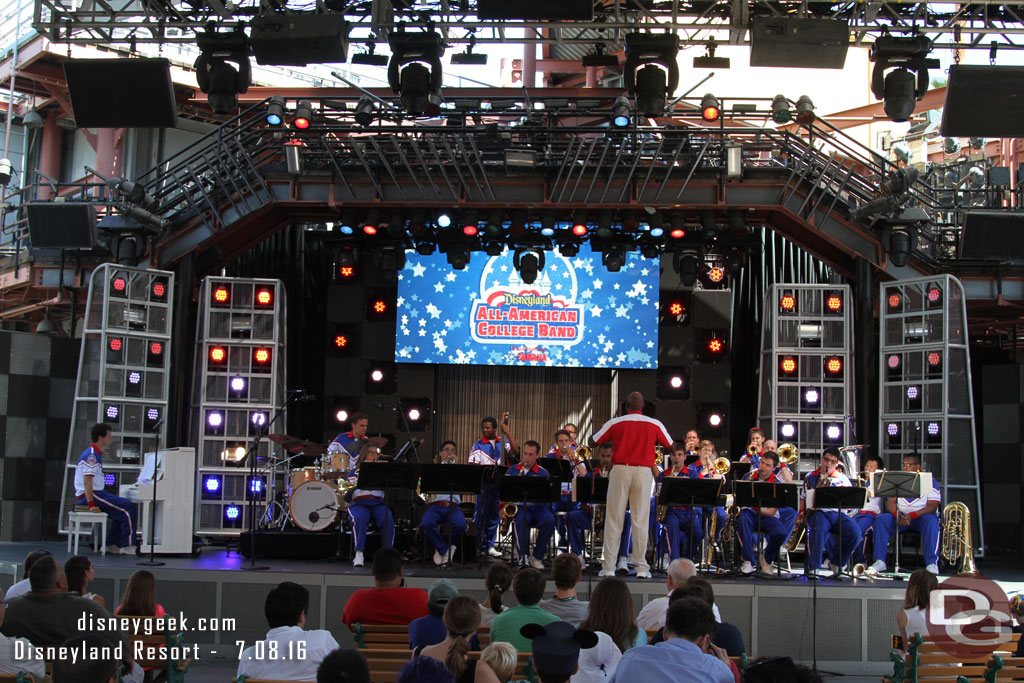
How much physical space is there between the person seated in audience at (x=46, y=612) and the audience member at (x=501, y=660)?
2.45m

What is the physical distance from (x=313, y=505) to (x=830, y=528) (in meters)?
6.23

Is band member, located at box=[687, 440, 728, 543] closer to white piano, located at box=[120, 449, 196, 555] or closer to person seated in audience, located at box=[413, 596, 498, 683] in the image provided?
white piano, located at box=[120, 449, 196, 555]

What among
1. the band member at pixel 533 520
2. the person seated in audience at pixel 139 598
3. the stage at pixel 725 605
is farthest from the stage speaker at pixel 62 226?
the person seated in audience at pixel 139 598

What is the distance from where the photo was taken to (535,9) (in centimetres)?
1031

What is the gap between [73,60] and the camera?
10.9 metres

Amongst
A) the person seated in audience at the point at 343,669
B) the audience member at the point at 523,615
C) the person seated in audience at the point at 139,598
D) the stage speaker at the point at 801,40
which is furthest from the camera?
the stage speaker at the point at 801,40

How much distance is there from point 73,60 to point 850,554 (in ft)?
33.5

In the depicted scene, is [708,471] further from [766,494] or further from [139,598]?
[139,598]

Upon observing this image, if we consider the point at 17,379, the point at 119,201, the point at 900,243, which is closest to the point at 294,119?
the point at 119,201

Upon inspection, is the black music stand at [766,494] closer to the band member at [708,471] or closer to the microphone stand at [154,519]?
the band member at [708,471]

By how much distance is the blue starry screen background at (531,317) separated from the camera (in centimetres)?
1900

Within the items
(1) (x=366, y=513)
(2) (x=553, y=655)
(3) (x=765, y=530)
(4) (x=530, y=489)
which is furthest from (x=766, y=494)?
(2) (x=553, y=655)

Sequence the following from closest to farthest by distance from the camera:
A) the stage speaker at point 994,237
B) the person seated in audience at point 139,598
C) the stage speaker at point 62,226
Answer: the person seated in audience at point 139,598, the stage speaker at point 994,237, the stage speaker at point 62,226

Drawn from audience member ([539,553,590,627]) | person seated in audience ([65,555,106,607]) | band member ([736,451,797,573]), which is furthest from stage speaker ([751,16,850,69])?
person seated in audience ([65,555,106,607])
